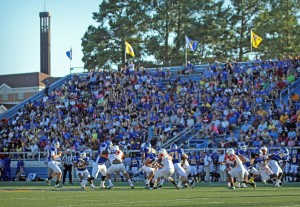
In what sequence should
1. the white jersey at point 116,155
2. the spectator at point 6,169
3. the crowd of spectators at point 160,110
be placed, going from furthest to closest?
the spectator at point 6,169 < the crowd of spectators at point 160,110 < the white jersey at point 116,155

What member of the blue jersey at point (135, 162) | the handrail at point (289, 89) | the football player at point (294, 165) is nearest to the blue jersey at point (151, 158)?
the football player at point (294, 165)

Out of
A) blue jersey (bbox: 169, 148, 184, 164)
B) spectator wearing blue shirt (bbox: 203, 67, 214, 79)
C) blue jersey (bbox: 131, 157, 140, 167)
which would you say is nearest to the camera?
blue jersey (bbox: 169, 148, 184, 164)

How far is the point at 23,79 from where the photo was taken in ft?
272

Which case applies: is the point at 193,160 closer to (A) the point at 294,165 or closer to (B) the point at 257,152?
(B) the point at 257,152

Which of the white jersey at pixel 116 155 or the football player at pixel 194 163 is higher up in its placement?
the white jersey at pixel 116 155

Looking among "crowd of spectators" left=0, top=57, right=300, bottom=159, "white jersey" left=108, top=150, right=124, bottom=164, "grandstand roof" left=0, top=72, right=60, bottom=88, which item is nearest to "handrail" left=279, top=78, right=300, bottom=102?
"crowd of spectators" left=0, top=57, right=300, bottom=159

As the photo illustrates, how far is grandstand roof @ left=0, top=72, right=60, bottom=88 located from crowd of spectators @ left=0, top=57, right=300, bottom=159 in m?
38.7

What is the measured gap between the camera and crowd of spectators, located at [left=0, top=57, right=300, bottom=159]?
3114 cm

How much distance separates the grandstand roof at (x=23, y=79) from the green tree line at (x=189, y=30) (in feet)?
78.7

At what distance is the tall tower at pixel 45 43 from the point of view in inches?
2983

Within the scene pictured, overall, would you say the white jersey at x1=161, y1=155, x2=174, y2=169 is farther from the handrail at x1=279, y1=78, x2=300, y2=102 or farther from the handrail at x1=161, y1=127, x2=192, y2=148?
the handrail at x1=279, y1=78, x2=300, y2=102

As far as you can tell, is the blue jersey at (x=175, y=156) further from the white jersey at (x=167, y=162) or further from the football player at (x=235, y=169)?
the football player at (x=235, y=169)

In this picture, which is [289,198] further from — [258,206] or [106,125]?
[106,125]

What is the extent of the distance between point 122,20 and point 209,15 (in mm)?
6690
